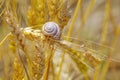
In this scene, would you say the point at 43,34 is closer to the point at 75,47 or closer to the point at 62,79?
the point at 75,47

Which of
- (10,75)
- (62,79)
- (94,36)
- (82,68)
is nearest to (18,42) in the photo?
(10,75)

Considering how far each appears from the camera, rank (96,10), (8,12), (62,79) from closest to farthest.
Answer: (8,12), (62,79), (96,10)

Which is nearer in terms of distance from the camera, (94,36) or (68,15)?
(68,15)

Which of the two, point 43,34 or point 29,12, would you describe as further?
point 29,12

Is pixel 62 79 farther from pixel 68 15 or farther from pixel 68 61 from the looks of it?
pixel 68 15

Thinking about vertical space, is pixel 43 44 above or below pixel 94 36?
above

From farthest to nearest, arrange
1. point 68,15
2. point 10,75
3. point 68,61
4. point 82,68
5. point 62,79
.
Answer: point 68,61 < point 62,79 < point 82,68 < point 10,75 < point 68,15

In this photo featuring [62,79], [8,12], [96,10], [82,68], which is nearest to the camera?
[8,12]

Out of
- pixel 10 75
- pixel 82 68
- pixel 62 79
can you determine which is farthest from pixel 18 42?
pixel 62 79

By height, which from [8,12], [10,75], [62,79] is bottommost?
[62,79]
